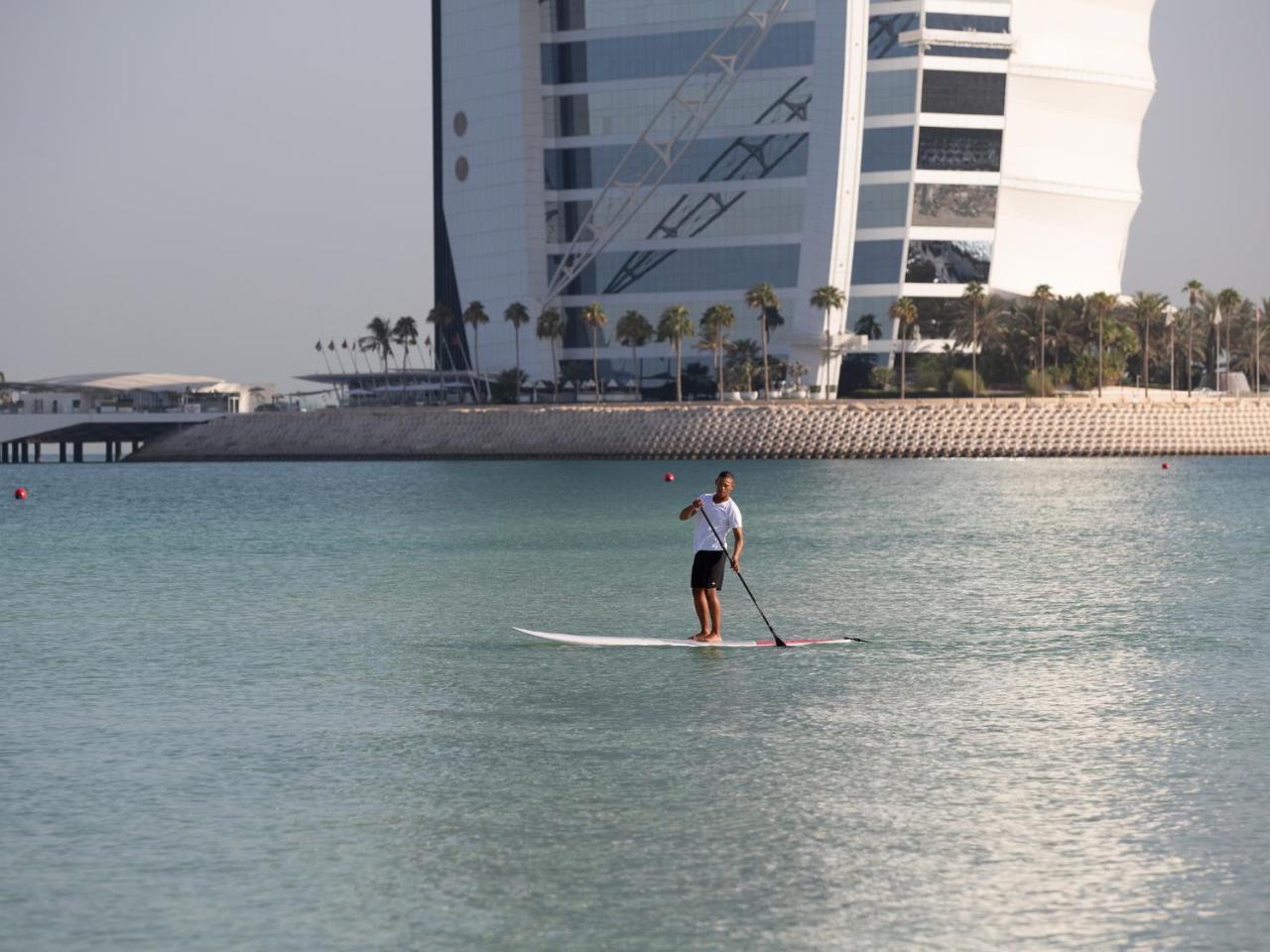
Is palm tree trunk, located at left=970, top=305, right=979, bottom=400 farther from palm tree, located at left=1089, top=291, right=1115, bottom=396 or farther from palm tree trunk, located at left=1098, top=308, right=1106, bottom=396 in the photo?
palm tree, located at left=1089, top=291, right=1115, bottom=396

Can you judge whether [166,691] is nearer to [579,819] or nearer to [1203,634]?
[579,819]

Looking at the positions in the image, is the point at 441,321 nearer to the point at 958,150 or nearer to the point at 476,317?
the point at 476,317

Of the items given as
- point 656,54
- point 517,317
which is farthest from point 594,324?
point 656,54

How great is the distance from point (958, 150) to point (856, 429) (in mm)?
29406

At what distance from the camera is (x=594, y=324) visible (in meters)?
153

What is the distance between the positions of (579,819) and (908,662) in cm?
1004

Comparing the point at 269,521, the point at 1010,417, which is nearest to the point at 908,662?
the point at 269,521

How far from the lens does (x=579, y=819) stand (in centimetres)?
1455

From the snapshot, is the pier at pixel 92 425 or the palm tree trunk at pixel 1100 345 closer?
the palm tree trunk at pixel 1100 345

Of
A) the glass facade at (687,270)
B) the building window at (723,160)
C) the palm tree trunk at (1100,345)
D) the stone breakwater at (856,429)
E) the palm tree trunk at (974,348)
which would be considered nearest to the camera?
the stone breakwater at (856,429)

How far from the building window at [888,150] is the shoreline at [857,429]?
21.9m

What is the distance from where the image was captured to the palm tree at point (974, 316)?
137375mm

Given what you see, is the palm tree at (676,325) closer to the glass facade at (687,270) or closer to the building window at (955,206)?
A: the glass facade at (687,270)

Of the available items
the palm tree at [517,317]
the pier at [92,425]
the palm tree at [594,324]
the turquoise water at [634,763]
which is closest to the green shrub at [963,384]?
the palm tree at [594,324]
